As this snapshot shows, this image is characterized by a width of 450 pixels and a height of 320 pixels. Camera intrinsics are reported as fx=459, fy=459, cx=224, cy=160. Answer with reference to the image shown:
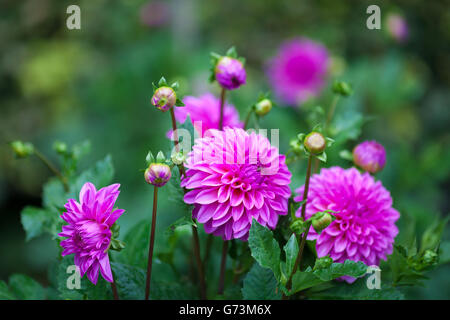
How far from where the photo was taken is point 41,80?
88.8 inches

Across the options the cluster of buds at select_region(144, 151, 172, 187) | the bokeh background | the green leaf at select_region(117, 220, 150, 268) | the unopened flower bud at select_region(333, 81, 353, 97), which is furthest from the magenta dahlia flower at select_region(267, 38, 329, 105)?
the cluster of buds at select_region(144, 151, 172, 187)

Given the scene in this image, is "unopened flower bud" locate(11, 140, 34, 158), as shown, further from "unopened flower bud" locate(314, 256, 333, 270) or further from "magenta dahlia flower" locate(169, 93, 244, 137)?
"unopened flower bud" locate(314, 256, 333, 270)

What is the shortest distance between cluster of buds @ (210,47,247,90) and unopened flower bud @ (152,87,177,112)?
0.11 m

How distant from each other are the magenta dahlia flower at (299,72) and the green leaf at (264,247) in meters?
1.14

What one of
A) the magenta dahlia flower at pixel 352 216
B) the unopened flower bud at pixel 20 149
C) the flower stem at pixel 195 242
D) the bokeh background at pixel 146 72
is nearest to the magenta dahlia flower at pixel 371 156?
the magenta dahlia flower at pixel 352 216

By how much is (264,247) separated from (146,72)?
1676 millimetres

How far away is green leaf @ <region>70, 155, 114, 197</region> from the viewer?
2.26ft

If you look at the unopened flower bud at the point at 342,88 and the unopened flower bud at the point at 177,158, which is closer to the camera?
the unopened flower bud at the point at 177,158

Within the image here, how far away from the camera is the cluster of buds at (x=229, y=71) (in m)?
0.63

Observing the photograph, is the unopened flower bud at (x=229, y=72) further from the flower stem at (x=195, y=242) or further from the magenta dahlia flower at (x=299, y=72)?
the magenta dahlia flower at (x=299, y=72)

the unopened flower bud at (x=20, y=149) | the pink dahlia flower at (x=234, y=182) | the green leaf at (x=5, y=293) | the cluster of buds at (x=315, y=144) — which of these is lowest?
the green leaf at (x=5, y=293)

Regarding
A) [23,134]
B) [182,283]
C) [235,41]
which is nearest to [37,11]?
[23,134]

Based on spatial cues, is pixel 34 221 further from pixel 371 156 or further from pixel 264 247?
pixel 371 156

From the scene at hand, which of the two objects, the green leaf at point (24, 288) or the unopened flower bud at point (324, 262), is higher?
the unopened flower bud at point (324, 262)
